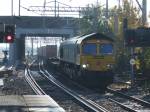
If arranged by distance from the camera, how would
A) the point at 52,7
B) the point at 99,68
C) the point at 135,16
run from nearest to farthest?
1. the point at 99,68
2. the point at 135,16
3. the point at 52,7

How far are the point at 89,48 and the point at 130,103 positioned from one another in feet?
30.5

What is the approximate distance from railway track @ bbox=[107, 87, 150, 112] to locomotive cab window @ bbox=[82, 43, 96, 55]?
13.6 feet

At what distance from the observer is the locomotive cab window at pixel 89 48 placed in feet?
104

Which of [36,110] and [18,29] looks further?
[18,29]

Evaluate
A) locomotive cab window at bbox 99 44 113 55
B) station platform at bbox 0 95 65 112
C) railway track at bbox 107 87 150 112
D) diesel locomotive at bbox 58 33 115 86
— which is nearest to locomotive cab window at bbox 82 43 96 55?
diesel locomotive at bbox 58 33 115 86

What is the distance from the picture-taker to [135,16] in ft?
167

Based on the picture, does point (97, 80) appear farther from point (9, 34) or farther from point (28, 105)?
point (28, 105)

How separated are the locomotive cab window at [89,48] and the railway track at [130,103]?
414 cm

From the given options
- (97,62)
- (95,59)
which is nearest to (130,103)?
(97,62)

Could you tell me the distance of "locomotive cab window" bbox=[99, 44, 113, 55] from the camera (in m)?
31.5

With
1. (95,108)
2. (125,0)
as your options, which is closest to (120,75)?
(125,0)

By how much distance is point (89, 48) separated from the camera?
104 feet

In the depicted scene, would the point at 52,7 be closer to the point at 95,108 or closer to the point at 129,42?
the point at 129,42

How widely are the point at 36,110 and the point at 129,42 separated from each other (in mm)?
15902
